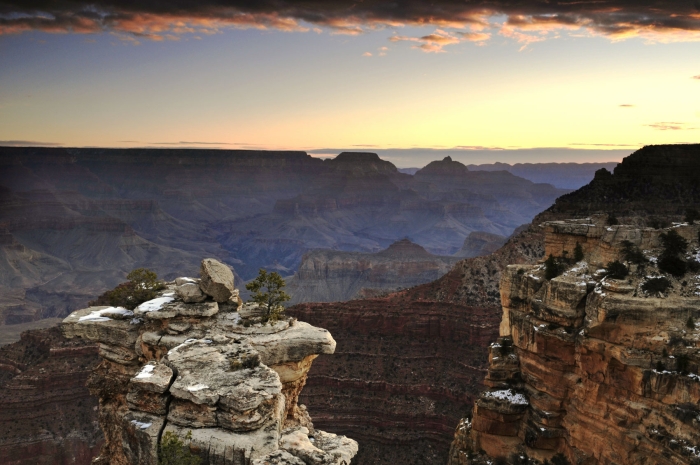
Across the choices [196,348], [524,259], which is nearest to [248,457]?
[196,348]

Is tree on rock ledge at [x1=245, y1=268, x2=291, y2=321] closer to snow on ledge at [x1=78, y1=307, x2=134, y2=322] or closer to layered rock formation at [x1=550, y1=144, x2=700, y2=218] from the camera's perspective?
snow on ledge at [x1=78, y1=307, x2=134, y2=322]

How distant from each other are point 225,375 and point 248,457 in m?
3.83

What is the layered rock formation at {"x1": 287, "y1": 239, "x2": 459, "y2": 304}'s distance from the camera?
15650 centimetres

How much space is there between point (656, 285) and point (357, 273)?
Result: 452ft

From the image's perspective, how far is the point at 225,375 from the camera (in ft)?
68.6

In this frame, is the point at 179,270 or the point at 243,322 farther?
the point at 179,270

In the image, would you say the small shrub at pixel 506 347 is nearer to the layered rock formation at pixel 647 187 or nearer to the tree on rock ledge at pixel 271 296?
the tree on rock ledge at pixel 271 296

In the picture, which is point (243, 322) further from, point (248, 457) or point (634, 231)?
point (634, 231)

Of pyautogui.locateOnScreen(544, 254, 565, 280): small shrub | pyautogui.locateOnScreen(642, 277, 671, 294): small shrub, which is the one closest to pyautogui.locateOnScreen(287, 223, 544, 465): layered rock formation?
pyautogui.locateOnScreen(544, 254, 565, 280): small shrub

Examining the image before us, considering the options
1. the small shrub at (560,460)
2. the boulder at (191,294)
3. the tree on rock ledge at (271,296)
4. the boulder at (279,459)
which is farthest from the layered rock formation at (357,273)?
the boulder at (279,459)

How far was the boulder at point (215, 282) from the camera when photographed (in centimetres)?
2734

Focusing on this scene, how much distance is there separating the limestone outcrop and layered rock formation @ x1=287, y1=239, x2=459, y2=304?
411 ft

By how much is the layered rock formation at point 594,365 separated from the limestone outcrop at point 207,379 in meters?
13.3

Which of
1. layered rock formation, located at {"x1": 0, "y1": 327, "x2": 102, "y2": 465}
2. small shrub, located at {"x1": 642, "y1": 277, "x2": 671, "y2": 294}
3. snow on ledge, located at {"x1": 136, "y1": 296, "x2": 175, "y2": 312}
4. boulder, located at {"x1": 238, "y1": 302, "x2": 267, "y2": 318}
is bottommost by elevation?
A: layered rock formation, located at {"x1": 0, "y1": 327, "x2": 102, "y2": 465}
